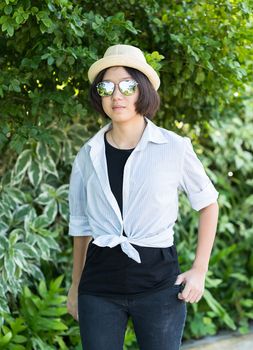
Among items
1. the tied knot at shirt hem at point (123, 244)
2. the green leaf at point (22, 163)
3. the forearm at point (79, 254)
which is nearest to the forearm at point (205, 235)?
the tied knot at shirt hem at point (123, 244)

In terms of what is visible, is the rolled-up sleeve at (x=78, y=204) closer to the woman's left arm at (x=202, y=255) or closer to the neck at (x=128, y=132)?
the neck at (x=128, y=132)

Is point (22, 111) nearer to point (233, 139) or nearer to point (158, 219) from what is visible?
point (158, 219)

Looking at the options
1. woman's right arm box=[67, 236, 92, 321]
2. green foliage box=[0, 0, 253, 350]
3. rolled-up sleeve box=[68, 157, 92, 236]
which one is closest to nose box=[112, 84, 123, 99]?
rolled-up sleeve box=[68, 157, 92, 236]

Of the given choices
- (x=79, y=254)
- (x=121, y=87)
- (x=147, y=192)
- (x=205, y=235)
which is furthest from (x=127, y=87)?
(x=79, y=254)

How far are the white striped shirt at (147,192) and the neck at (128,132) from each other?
1.8 inches

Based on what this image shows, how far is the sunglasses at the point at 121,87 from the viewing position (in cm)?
241

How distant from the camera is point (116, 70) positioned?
246cm

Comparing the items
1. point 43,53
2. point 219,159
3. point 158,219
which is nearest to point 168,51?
point 43,53

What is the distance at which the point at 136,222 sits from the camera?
2.40 meters

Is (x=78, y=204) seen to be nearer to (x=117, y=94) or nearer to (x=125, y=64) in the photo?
(x=117, y=94)

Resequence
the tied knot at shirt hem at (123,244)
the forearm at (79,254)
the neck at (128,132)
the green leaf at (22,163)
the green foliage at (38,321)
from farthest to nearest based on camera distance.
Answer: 1. the green leaf at (22,163)
2. the green foliage at (38,321)
3. the forearm at (79,254)
4. the neck at (128,132)
5. the tied knot at shirt hem at (123,244)

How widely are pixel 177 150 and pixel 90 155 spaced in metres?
0.34

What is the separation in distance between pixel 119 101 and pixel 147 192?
355 millimetres

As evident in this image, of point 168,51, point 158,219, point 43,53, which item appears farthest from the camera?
point 168,51
